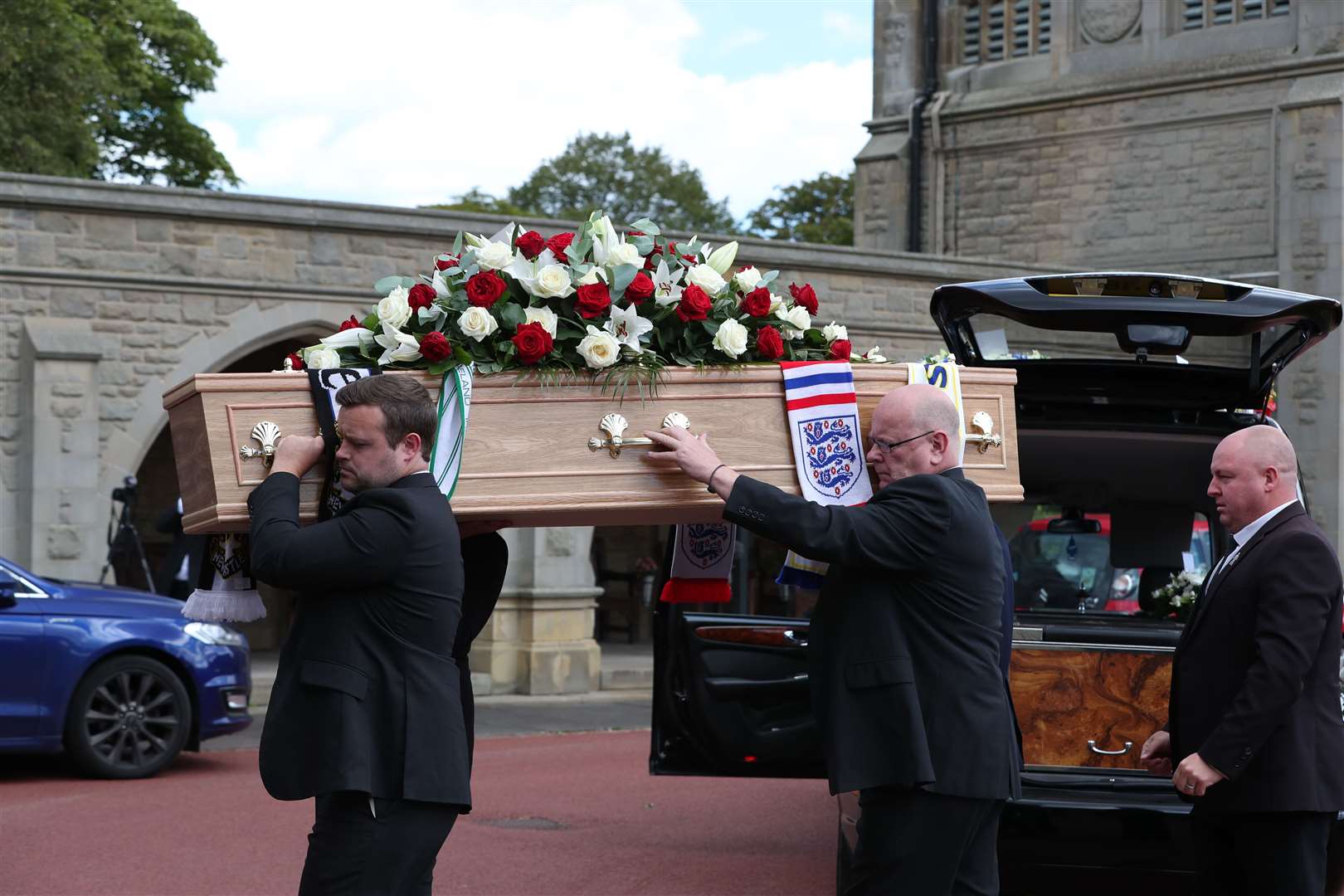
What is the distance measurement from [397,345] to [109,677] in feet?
Result: 23.1

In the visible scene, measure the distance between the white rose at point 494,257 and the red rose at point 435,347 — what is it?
0.81 feet

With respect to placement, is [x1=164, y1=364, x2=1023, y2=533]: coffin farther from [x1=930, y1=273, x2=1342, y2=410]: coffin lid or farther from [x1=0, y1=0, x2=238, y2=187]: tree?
[x1=0, y1=0, x2=238, y2=187]: tree

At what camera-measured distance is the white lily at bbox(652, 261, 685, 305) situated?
4957mm

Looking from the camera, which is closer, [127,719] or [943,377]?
[943,377]

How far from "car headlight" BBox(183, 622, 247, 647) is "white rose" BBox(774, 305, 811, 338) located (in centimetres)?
724

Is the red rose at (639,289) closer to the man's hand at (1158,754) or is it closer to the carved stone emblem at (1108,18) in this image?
the man's hand at (1158,754)

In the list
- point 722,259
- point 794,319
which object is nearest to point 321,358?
point 722,259

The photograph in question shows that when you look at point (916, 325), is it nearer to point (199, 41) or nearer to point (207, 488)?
point (207, 488)

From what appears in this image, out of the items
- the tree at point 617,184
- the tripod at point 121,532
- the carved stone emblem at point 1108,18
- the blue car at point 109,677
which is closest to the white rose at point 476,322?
the blue car at point 109,677

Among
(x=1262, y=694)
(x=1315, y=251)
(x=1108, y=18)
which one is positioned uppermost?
(x=1108, y=18)

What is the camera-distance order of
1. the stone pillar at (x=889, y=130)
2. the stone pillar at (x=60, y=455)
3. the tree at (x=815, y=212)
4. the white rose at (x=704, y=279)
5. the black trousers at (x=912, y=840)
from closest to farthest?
the black trousers at (x=912, y=840)
the white rose at (x=704, y=279)
the stone pillar at (x=60, y=455)
the stone pillar at (x=889, y=130)
the tree at (x=815, y=212)

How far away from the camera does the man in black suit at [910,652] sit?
14.3ft

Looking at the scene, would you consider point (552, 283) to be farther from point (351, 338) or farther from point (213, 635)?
point (213, 635)

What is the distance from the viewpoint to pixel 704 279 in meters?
5.00
